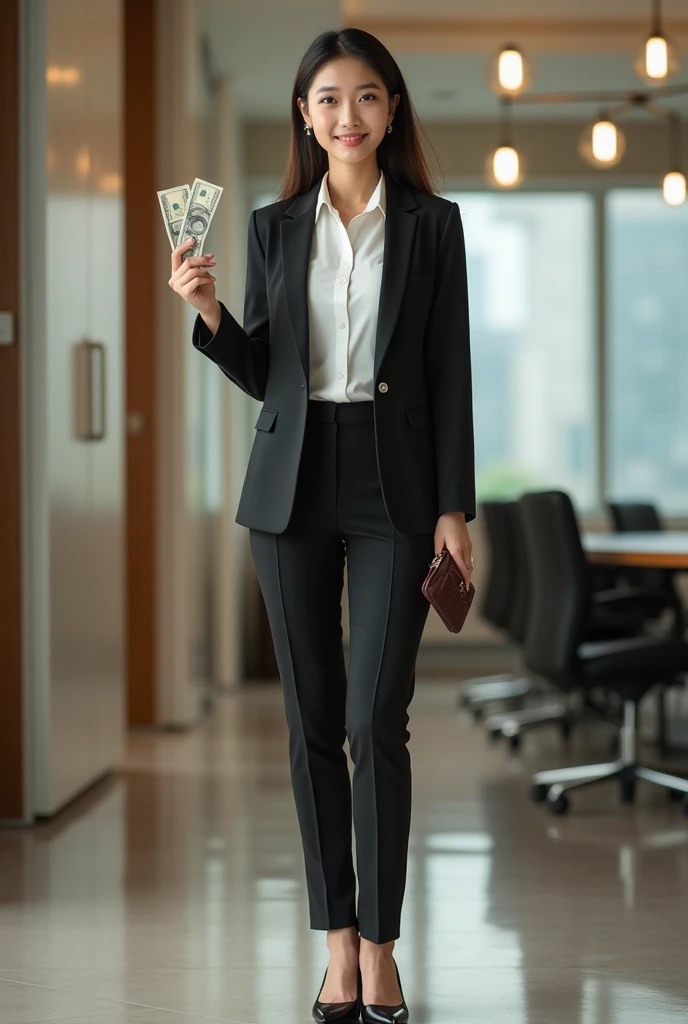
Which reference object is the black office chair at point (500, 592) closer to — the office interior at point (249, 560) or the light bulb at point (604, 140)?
the office interior at point (249, 560)

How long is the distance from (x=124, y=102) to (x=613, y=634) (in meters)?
2.96

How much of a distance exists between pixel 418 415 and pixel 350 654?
40 cm

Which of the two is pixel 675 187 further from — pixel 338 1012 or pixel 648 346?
pixel 338 1012

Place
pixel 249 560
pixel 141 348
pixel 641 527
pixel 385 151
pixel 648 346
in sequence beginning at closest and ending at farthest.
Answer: pixel 385 151, pixel 141 348, pixel 641 527, pixel 249 560, pixel 648 346

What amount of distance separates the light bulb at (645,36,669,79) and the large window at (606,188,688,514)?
10.6ft

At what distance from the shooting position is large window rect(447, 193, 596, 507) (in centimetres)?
808

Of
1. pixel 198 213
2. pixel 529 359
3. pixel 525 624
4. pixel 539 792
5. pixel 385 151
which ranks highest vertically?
pixel 529 359

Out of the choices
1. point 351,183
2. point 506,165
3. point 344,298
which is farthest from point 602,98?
point 344,298

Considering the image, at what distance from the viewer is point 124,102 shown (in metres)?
5.42

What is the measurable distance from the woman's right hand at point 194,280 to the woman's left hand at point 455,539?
50 cm

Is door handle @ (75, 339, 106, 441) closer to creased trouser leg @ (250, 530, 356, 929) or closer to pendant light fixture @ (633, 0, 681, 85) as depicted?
creased trouser leg @ (250, 530, 356, 929)

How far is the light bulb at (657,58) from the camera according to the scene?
189 inches

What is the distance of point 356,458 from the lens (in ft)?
6.74

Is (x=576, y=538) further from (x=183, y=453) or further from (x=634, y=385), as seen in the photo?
(x=634, y=385)
